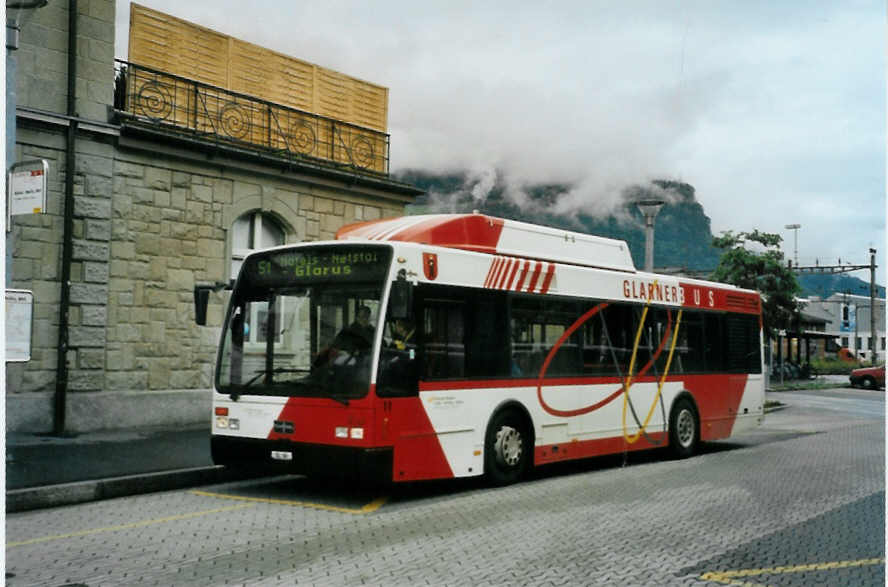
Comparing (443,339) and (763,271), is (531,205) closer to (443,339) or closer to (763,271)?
(763,271)

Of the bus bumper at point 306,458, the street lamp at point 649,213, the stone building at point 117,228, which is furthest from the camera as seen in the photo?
the street lamp at point 649,213

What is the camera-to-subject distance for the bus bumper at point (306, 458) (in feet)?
29.6

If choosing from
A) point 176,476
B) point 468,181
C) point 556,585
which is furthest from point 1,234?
point 468,181

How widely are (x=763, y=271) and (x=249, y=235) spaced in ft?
100

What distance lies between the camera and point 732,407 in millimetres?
15625

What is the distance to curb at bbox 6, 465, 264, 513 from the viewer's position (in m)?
8.82

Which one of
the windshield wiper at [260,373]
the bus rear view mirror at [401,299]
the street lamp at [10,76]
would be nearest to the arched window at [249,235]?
the windshield wiper at [260,373]

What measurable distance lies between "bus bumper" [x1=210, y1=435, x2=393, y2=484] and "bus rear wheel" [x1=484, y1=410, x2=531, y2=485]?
166 cm

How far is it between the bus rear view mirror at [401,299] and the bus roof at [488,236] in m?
1.32

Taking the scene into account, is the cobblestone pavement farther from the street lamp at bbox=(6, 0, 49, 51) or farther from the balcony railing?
the balcony railing

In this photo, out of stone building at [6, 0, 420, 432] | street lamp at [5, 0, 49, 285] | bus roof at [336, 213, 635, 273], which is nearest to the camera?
street lamp at [5, 0, 49, 285]

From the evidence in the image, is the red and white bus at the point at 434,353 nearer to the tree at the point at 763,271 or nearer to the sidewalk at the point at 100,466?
the sidewalk at the point at 100,466

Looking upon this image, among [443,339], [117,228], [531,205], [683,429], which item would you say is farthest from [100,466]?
[531,205]

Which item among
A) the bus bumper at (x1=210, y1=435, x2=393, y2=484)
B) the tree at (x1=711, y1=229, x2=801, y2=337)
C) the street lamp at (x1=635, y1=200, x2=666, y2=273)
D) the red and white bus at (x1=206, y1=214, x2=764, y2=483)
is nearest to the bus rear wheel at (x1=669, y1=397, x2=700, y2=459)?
the red and white bus at (x1=206, y1=214, x2=764, y2=483)
